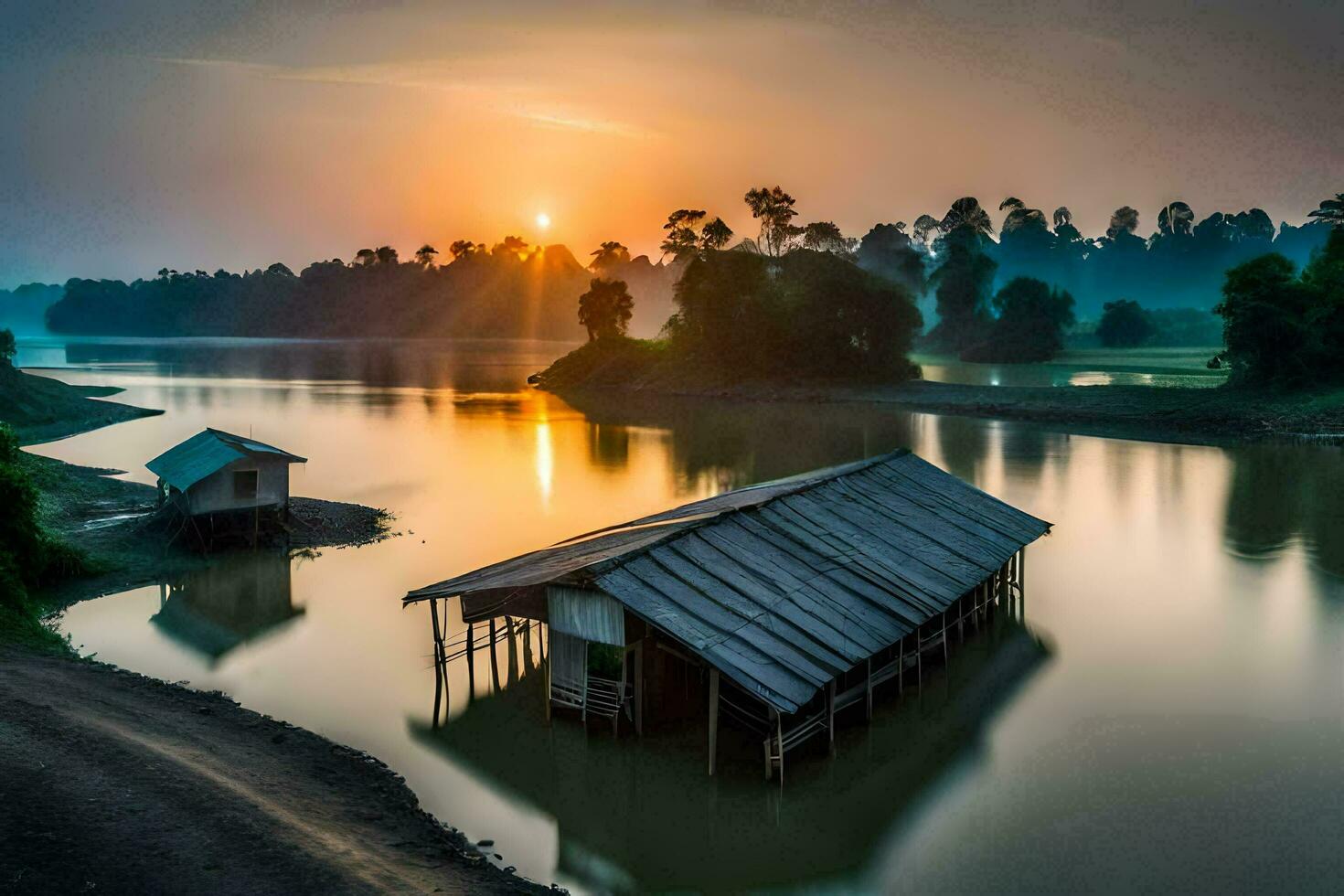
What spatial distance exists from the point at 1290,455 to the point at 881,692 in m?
38.1

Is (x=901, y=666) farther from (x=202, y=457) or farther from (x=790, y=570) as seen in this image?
(x=202, y=457)

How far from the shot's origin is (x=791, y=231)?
346ft

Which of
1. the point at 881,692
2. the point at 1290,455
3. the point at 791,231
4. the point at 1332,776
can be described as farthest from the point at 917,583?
the point at 791,231

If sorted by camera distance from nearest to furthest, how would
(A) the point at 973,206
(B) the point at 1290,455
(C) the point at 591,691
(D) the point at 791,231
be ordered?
(C) the point at 591,691 < (B) the point at 1290,455 < (D) the point at 791,231 < (A) the point at 973,206

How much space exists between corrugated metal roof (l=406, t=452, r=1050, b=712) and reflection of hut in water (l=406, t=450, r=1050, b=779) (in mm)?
35

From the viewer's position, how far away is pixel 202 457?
27797 mm

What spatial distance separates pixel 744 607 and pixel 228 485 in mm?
17805

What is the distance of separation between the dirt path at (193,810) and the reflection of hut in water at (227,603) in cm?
535

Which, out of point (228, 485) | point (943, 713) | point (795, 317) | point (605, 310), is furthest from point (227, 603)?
point (605, 310)

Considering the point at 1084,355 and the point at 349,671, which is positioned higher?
the point at 1084,355

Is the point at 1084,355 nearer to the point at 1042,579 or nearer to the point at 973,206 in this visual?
the point at 973,206

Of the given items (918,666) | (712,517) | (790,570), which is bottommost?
(918,666)

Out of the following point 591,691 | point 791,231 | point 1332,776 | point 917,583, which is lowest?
point 1332,776

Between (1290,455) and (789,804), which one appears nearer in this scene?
(789,804)
